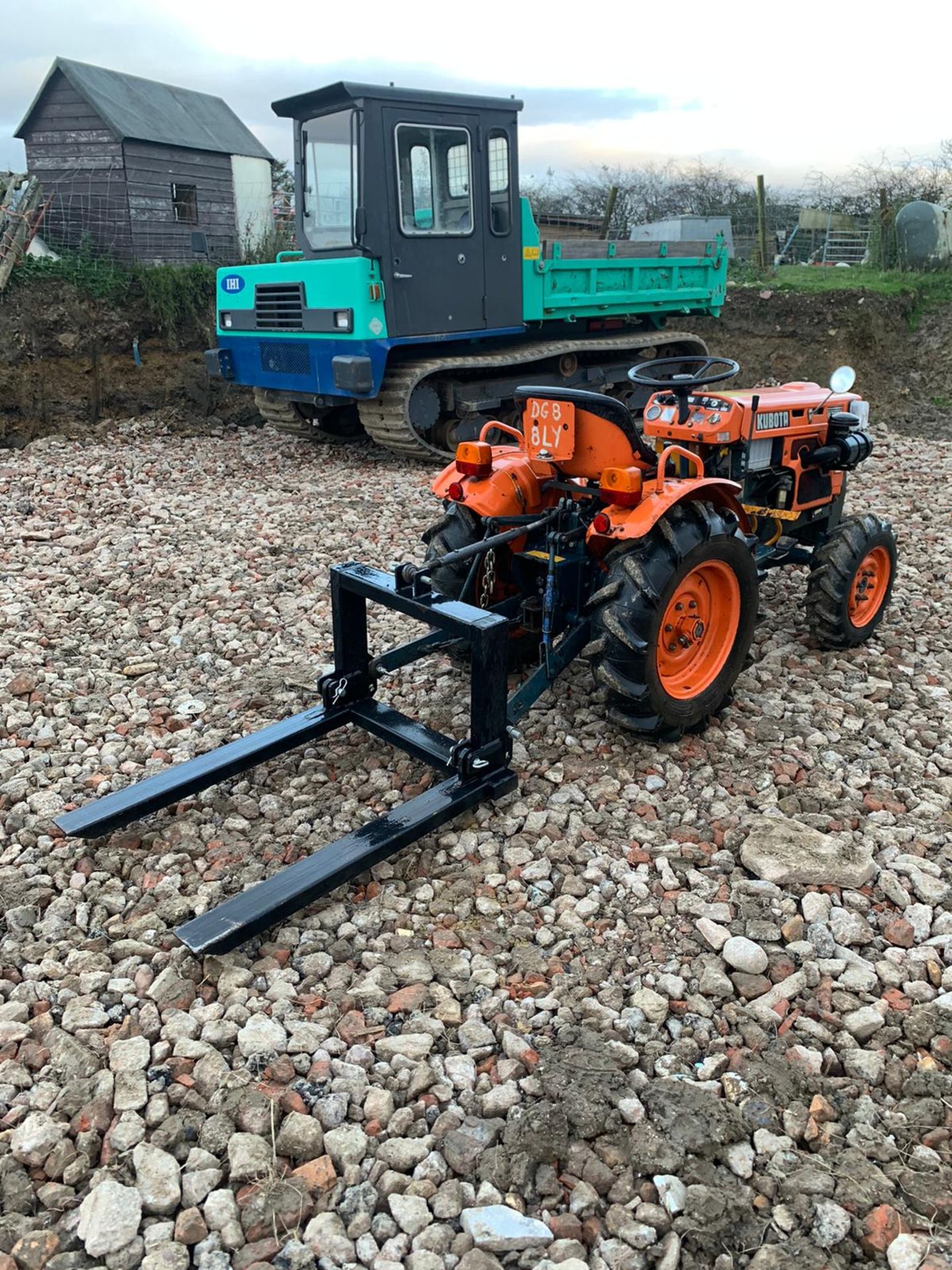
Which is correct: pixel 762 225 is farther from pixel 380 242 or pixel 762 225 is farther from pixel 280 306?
pixel 280 306

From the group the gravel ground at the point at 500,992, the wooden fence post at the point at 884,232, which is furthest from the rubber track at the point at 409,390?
the wooden fence post at the point at 884,232

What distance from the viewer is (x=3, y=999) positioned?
9.05ft

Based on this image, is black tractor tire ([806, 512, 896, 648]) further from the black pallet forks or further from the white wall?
the white wall

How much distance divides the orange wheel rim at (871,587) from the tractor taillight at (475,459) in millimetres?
1975

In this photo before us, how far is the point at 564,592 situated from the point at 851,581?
153cm

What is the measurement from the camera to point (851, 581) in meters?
4.71

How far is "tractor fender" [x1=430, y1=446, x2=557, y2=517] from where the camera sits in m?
4.24

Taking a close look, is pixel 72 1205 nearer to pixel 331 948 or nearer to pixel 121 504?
pixel 331 948

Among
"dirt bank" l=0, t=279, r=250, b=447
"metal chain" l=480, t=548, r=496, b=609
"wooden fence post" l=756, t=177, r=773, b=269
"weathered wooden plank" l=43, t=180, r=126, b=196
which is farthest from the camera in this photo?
"wooden fence post" l=756, t=177, r=773, b=269

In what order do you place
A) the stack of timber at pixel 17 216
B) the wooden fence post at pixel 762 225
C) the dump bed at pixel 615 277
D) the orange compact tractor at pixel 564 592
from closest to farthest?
the orange compact tractor at pixel 564 592 < the dump bed at pixel 615 277 < the stack of timber at pixel 17 216 < the wooden fence post at pixel 762 225

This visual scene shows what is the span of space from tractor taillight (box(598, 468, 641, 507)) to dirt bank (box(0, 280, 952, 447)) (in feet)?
26.3

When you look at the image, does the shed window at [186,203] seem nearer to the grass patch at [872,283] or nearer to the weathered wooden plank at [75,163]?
the weathered wooden plank at [75,163]

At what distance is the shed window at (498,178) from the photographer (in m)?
8.59

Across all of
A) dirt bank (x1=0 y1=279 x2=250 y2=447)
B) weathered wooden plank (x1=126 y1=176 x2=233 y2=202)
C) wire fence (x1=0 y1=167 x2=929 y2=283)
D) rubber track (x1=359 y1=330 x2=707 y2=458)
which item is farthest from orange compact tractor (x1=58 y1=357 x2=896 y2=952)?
weathered wooden plank (x1=126 y1=176 x2=233 y2=202)
